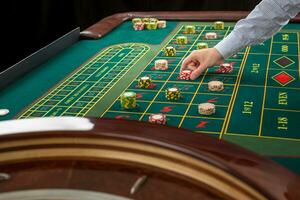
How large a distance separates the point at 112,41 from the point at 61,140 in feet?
6.76

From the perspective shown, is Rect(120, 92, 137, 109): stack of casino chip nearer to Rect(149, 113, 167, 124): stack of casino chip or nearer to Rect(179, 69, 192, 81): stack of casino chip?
Rect(149, 113, 167, 124): stack of casino chip

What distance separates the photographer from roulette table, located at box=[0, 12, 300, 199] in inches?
35.5

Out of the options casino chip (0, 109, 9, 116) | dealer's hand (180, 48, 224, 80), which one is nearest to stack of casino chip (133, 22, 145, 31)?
dealer's hand (180, 48, 224, 80)

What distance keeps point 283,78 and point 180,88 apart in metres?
0.49

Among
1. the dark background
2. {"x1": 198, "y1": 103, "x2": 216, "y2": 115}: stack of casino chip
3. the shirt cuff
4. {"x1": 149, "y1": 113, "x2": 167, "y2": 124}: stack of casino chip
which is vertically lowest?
the dark background

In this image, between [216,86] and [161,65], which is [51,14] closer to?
[161,65]

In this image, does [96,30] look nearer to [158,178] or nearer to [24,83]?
[24,83]

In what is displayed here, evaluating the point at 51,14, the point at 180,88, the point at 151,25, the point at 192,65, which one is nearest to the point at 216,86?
the point at 180,88

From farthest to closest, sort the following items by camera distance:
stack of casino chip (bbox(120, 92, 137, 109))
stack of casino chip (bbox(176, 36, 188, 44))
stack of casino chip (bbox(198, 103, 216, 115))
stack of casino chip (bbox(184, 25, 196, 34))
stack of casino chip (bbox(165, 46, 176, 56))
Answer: stack of casino chip (bbox(184, 25, 196, 34))
stack of casino chip (bbox(176, 36, 188, 44))
stack of casino chip (bbox(165, 46, 176, 56))
stack of casino chip (bbox(120, 92, 137, 109))
stack of casino chip (bbox(198, 103, 216, 115))

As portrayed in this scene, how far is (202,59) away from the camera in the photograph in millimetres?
2213

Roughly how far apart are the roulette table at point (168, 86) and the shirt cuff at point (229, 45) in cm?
10

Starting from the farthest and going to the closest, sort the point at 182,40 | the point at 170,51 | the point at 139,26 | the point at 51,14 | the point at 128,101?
1. the point at 51,14
2. the point at 139,26
3. the point at 182,40
4. the point at 170,51
5. the point at 128,101

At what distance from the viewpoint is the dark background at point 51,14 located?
5.00 meters

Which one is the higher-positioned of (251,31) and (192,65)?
(251,31)
